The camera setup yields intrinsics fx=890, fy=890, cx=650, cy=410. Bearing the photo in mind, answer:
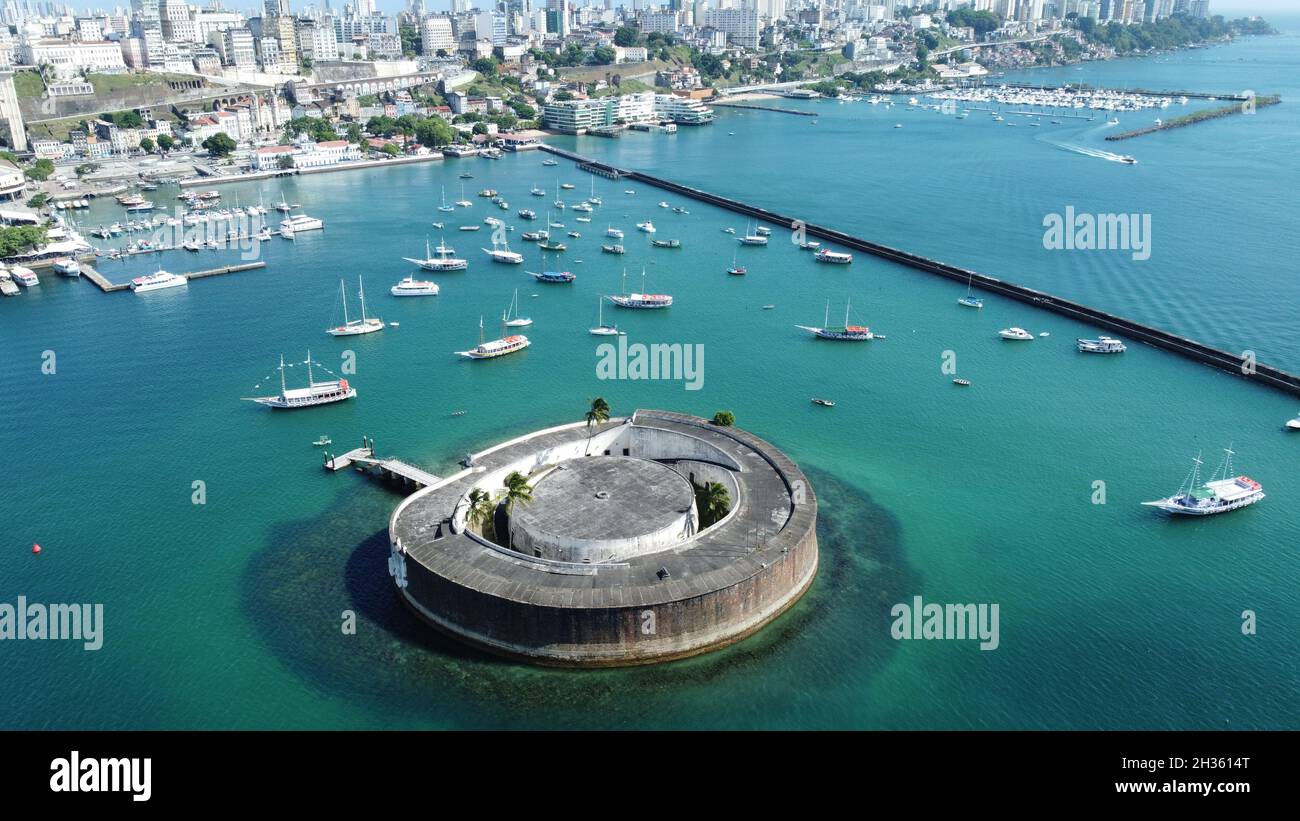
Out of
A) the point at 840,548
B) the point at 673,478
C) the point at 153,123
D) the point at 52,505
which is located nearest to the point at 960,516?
the point at 840,548

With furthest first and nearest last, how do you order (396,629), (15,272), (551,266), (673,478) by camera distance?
(551,266) → (15,272) → (673,478) → (396,629)

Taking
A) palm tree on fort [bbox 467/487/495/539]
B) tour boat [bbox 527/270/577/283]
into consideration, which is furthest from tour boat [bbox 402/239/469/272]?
palm tree on fort [bbox 467/487/495/539]

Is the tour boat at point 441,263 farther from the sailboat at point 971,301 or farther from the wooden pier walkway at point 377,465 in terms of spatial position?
the sailboat at point 971,301

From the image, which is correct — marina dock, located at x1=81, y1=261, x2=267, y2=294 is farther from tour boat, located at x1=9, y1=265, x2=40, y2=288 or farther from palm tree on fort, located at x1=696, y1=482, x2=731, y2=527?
palm tree on fort, located at x1=696, y1=482, x2=731, y2=527

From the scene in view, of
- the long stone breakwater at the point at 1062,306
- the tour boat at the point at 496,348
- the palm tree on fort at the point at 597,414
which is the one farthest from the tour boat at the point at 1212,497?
the tour boat at the point at 496,348

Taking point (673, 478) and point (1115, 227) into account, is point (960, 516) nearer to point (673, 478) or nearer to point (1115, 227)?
point (673, 478)

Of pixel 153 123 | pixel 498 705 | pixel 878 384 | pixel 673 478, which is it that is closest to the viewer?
pixel 498 705
